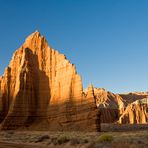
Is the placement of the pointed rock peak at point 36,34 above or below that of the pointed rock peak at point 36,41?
above

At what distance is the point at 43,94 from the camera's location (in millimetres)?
59562

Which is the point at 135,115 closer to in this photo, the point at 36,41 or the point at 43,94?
the point at 36,41

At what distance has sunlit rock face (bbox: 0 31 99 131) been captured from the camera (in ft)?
162

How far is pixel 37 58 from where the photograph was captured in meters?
62.6

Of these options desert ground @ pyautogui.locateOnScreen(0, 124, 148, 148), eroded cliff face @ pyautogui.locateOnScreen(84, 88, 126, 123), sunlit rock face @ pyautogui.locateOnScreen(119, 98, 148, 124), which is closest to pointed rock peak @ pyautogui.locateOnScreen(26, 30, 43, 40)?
desert ground @ pyautogui.locateOnScreen(0, 124, 148, 148)

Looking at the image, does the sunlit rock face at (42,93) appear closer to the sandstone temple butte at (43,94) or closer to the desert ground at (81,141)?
the sandstone temple butte at (43,94)

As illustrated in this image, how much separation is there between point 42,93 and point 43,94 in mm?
301

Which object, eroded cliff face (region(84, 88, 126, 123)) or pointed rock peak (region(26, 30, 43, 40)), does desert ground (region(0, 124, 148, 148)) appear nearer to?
pointed rock peak (region(26, 30, 43, 40))

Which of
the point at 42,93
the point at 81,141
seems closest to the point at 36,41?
the point at 42,93

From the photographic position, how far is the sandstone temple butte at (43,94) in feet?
160

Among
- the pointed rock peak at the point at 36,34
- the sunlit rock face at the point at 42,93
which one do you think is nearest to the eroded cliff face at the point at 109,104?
the sunlit rock face at the point at 42,93

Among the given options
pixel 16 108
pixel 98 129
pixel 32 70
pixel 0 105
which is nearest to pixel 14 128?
pixel 16 108

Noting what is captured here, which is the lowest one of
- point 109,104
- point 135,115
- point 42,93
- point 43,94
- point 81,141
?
point 81,141

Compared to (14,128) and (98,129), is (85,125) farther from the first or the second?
(14,128)
